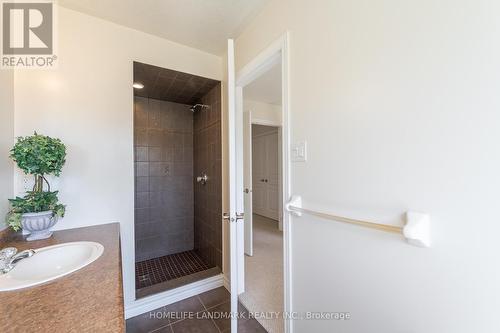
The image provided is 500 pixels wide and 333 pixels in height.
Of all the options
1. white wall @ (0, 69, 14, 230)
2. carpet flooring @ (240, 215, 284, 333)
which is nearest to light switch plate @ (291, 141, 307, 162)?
carpet flooring @ (240, 215, 284, 333)

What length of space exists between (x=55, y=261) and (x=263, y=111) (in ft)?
10.4

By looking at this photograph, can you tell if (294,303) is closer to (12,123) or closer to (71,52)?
(12,123)

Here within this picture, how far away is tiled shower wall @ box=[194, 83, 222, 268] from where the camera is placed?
91.0 inches

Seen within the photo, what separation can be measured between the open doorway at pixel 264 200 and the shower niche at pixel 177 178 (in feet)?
1.81

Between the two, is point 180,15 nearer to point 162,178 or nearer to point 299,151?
point 299,151

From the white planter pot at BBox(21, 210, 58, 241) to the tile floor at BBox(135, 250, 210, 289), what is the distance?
1.07 meters

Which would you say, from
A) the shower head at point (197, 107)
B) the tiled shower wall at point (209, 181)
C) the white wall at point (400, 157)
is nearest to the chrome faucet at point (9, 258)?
the white wall at point (400, 157)

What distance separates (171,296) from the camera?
193cm

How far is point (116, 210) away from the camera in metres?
1.69

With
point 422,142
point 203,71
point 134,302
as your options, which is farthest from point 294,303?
point 203,71

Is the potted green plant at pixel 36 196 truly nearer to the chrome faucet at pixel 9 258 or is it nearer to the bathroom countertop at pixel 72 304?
the chrome faucet at pixel 9 258

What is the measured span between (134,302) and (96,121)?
1.54 metres

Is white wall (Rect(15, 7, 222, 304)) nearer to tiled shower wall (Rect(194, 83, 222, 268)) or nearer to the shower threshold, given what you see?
the shower threshold

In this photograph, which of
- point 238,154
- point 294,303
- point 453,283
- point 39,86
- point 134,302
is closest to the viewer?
point 453,283
